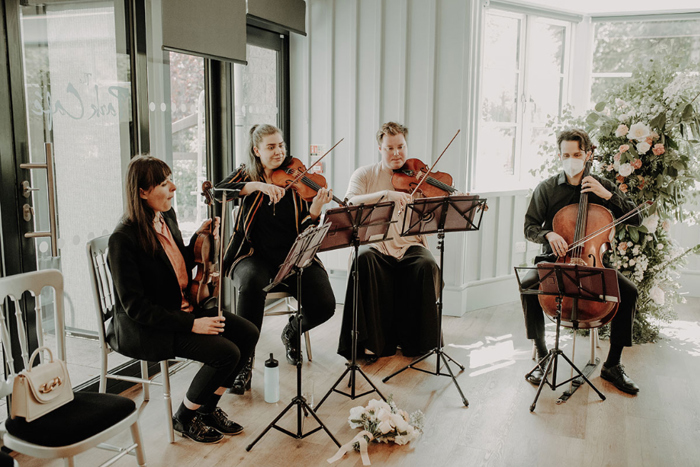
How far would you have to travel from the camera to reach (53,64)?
2686mm

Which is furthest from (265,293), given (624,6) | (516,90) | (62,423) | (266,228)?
(624,6)

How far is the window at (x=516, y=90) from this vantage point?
4.66m

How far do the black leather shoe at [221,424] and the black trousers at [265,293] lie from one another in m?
0.55

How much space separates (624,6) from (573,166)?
90.6 inches

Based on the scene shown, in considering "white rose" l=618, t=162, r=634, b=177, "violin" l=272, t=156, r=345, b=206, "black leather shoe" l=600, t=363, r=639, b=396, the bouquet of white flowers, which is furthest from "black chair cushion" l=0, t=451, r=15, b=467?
"white rose" l=618, t=162, r=634, b=177

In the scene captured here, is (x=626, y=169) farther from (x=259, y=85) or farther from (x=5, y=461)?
(x=5, y=461)

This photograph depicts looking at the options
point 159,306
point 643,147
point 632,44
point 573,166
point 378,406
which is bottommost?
point 378,406

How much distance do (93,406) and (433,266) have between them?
2.02 m

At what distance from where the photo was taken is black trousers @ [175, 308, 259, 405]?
2465 millimetres

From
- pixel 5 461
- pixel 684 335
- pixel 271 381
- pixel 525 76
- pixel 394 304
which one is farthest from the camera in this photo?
pixel 525 76

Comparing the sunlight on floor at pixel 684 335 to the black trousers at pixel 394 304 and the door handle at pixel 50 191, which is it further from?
the door handle at pixel 50 191

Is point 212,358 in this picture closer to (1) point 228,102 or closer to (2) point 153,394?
(2) point 153,394

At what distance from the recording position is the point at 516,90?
15.8 ft

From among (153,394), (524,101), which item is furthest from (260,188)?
(524,101)
